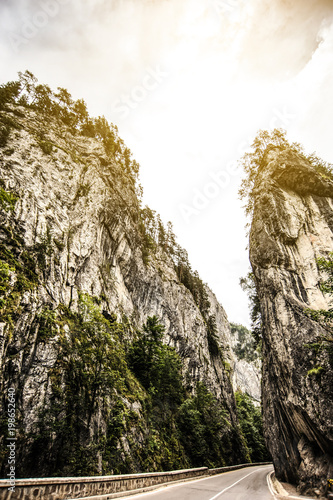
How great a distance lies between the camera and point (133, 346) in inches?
850

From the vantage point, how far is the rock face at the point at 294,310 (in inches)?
465

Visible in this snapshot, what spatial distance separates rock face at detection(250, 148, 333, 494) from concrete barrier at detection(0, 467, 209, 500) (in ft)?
27.9

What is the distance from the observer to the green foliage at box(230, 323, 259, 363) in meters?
81.2

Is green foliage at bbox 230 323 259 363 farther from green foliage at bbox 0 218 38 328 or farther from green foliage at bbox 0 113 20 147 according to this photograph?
green foliage at bbox 0 113 20 147

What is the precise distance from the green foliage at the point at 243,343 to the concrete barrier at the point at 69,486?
77.9m

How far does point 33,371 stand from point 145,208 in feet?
129

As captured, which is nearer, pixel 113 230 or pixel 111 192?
pixel 113 230

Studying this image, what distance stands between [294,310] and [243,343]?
79.6m

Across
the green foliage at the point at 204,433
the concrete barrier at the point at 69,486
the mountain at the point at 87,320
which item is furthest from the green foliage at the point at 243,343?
the concrete barrier at the point at 69,486

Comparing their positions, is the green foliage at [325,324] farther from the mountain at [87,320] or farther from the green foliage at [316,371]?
the mountain at [87,320]

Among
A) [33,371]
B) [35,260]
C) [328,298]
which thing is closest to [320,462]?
[328,298]

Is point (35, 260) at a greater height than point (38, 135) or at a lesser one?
lesser

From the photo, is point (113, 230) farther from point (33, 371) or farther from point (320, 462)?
point (320, 462)

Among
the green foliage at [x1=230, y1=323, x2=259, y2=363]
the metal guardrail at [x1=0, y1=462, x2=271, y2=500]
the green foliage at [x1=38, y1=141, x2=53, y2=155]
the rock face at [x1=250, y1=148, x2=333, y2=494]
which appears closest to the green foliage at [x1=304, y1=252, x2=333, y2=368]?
the rock face at [x1=250, y1=148, x2=333, y2=494]
